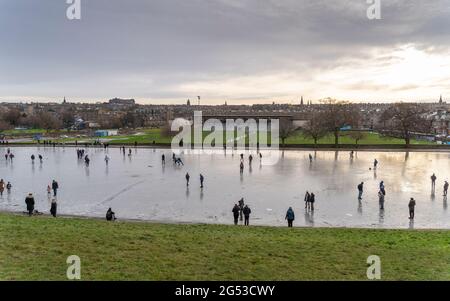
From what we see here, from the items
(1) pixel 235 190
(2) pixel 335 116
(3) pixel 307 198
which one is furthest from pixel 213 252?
(2) pixel 335 116

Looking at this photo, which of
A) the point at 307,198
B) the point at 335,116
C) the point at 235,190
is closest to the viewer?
the point at 307,198

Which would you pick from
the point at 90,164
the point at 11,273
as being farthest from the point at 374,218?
the point at 90,164

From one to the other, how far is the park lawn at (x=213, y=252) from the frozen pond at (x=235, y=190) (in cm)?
278

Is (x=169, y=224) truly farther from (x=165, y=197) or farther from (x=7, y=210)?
(x=7, y=210)

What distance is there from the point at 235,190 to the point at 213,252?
41.0 feet

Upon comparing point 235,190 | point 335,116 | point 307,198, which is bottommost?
point 235,190

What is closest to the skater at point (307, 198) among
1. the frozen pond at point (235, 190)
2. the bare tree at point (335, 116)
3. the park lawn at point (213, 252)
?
the frozen pond at point (235, 190)

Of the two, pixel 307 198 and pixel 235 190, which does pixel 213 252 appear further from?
pixel 235 190

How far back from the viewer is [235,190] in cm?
2283

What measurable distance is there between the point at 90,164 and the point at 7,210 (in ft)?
58.0

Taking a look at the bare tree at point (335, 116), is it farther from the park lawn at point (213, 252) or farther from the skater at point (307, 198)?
the park lawn at point (213, 252)

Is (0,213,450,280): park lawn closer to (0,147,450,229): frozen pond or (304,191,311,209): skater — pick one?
(0,147,450,229): frozen pond

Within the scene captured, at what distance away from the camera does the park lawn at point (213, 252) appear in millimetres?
8625

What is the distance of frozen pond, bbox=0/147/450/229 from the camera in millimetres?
17109
